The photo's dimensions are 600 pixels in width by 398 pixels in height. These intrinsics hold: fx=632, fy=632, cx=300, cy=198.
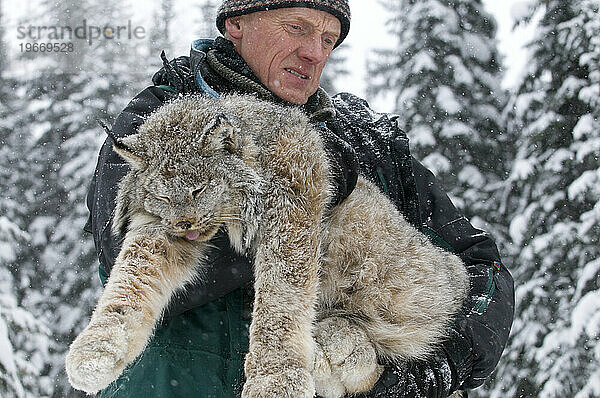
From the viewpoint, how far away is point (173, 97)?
4.19 meters

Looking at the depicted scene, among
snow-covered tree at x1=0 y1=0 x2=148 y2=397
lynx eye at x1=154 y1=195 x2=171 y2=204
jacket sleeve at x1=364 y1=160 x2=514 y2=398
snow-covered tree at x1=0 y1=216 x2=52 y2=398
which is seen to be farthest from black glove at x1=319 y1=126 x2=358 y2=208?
snow-covered tree at x1=0 y1=0 x2=148 y2=397

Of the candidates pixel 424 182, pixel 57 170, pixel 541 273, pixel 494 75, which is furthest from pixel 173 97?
pixel 57 170

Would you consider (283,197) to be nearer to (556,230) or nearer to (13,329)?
(13,329)

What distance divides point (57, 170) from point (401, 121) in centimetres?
1241

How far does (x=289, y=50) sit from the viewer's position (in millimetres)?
4566

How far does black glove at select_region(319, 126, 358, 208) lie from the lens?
12.6ft

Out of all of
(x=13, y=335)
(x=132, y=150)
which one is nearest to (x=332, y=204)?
(x=132, y=150)

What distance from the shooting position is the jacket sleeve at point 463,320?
3.71 meters

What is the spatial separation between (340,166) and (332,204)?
0.24 meters

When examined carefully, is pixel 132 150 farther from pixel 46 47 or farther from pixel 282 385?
pixel 46 47

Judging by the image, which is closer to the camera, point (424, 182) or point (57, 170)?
point (424, 182)

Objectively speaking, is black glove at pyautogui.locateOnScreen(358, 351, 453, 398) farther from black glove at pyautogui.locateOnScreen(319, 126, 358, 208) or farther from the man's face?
the man's face

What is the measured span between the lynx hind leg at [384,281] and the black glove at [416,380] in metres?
0.08

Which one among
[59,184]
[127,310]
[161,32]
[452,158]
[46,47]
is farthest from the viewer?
[161,32]
